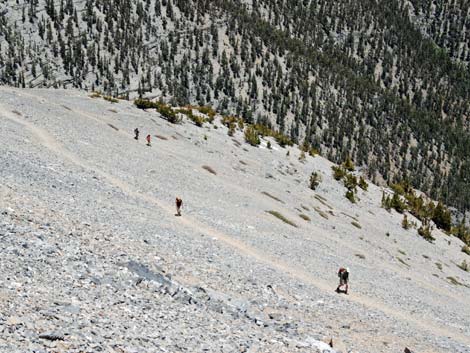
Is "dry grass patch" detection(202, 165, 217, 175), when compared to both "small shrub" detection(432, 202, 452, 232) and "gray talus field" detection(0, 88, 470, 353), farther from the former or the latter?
"small shrub" detection(432, 202, 452, 232)

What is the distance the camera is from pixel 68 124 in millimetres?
42719

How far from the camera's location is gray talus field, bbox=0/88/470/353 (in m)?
12.8

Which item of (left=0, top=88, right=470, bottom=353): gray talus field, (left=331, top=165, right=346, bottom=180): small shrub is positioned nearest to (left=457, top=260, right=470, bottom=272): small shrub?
(left=0, top=88, right=470, bottom=353): gray talus field

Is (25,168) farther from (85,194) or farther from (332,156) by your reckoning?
→ (332,156)

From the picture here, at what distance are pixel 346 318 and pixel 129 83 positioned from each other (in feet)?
469

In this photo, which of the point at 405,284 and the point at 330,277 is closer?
the point at 330,277

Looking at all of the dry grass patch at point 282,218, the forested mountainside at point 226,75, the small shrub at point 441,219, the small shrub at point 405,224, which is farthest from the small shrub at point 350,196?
the forested mountainside at point 226,75

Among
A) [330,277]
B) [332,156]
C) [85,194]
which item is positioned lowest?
[332,156]

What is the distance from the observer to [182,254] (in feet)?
69.2

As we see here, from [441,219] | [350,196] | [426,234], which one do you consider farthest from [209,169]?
[441,219]

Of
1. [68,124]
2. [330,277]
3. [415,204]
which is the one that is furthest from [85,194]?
[415,204]

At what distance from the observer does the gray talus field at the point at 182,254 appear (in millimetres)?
12828

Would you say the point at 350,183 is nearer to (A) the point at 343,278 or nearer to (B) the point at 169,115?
(B) the point at 169,115

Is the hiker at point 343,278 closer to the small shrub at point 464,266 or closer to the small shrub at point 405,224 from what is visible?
the small shrub at point 464,266
